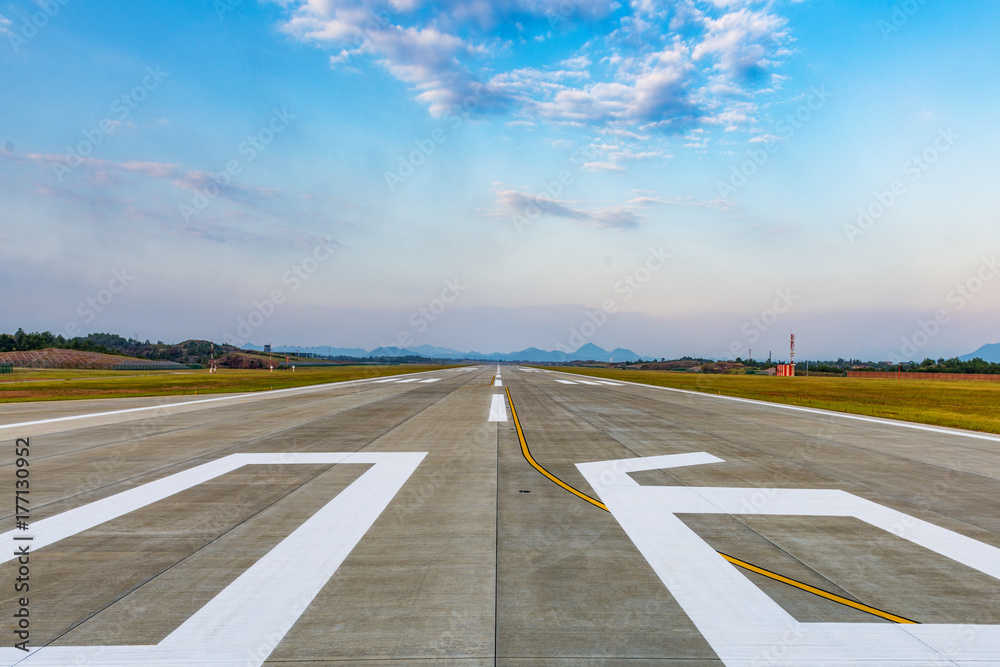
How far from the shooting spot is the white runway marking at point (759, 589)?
351 cm

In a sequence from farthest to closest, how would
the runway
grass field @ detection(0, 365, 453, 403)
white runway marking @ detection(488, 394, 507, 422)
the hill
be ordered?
the hill, grass field @ detection(0, 365, 453, 403), white runway marking @ detection(488, 394, 507, 422), the runway

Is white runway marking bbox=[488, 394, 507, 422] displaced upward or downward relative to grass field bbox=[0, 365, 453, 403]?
upward

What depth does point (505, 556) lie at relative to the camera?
5.13 m

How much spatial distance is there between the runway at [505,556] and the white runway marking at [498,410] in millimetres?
5236

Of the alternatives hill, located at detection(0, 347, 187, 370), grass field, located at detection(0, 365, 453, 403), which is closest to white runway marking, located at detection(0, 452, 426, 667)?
grass field, located at detection(0, 365, 453, 403)

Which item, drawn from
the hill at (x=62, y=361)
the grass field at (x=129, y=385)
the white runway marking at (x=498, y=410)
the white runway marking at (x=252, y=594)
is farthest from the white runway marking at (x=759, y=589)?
the hill at (x=62, y=361)

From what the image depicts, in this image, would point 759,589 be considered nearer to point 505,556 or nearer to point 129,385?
point 505,556

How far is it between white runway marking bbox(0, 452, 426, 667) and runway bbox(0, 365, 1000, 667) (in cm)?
2

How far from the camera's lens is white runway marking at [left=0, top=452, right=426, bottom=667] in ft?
11.2

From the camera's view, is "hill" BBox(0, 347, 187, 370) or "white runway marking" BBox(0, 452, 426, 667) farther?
"hill" BBox(0, 347, 187, 370)

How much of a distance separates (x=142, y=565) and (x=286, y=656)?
2563 millimetres

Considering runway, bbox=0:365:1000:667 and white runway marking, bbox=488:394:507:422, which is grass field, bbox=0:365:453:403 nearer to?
white runway marking, bbox=488:394:507:422

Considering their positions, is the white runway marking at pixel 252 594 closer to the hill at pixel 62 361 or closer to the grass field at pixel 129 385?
the grass field at pixel 129 385

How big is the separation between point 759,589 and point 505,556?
2.41 m
